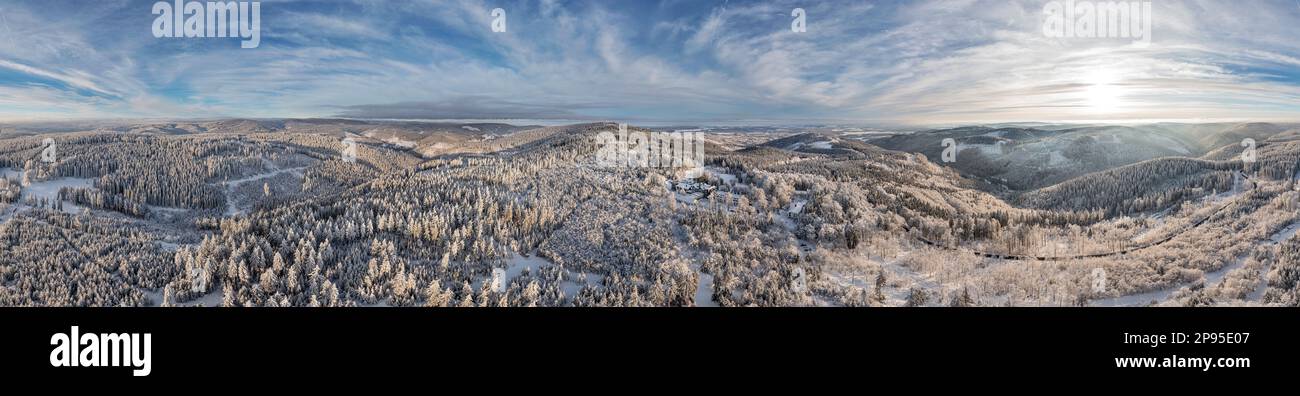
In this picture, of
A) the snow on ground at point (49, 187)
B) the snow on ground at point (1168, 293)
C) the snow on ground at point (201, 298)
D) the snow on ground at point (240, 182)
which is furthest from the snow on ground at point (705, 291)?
the snow on ground at point (240, 182)

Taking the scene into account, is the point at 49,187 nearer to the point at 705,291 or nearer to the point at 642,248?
the point at 642,248

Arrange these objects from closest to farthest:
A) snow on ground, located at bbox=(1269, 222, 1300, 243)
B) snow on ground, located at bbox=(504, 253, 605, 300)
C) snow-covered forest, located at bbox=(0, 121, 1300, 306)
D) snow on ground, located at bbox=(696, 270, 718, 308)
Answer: snow-covered forest, located at bbox=(0, 121, 1300, 306)
snow on ground, located at bbox=(696, 270, 718, 308)
snow on ground, located at bbox=(504, 253, 605, 300)
snow on ground, located at bbox=(1269, 222, 1300, 243)

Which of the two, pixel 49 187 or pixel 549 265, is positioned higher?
pixel 49 187

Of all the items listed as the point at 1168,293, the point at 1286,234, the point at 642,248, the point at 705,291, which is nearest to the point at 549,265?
the point at 642,248

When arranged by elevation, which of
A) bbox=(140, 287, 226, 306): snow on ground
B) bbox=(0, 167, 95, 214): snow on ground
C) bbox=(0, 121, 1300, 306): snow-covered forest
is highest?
bbox=(0, 167, 95, 214): snow on ground

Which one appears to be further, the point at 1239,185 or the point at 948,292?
the point at 1239,185

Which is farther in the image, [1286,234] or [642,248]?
[642,248]

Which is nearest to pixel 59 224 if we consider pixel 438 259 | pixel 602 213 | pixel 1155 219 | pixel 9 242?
pixel 9 242

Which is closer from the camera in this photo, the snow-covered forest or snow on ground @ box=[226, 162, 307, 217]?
the snow-covered forest

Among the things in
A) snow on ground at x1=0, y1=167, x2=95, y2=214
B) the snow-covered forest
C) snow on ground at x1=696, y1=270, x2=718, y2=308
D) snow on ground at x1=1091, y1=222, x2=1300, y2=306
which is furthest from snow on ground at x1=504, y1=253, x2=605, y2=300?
snow on ground at x1=0, y1=167, x2=95, y2=214

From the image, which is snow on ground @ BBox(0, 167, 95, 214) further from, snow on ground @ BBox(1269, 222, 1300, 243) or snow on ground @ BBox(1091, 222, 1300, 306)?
snow on ground @ BBox(1269, 222, 1300, 243)

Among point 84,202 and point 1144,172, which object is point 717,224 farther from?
point 1144,172
